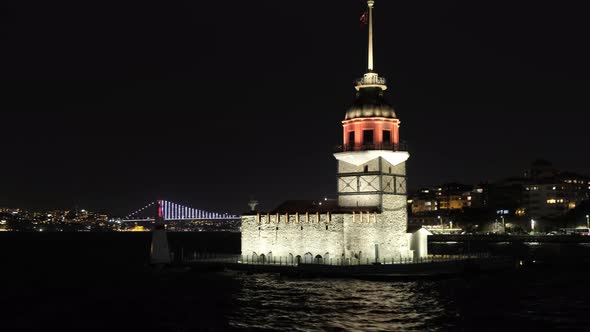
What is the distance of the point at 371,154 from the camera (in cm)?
6331

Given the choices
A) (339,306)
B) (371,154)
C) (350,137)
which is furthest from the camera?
(350,137)

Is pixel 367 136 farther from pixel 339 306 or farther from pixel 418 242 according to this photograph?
pixel 339 306

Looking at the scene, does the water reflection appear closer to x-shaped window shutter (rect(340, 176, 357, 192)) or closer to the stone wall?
the stone wall

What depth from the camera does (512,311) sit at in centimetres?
4531

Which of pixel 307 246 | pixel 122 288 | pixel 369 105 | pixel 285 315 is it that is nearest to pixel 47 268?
pixel 122 288

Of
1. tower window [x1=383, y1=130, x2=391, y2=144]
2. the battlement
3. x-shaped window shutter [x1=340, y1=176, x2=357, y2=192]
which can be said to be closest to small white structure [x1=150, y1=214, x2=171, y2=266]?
the battlement

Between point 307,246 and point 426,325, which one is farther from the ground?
point 307,246

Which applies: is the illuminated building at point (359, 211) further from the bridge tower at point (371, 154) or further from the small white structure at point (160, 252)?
the small white structure at point (160, 252)

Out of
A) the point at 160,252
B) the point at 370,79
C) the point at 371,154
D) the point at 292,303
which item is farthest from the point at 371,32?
the point at 292,303

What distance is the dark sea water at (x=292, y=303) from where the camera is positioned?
1626 inches

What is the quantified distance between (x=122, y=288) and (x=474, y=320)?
2866cm

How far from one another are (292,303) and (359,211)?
50.3ft

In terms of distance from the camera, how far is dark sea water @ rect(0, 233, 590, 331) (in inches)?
1626

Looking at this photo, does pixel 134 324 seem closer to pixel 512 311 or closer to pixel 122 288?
pixel 122 288
